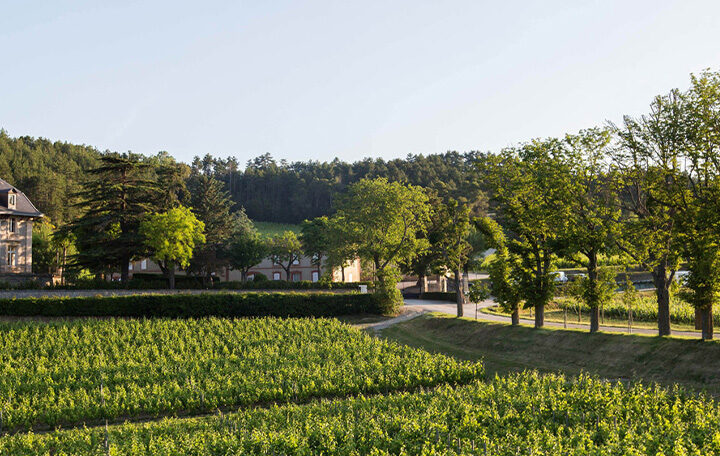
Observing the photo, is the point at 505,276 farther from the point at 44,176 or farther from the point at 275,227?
the point at 275,227

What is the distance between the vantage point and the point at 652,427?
1313 centimetres

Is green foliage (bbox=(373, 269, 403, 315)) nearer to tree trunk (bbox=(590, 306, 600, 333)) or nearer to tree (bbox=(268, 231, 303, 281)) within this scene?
tree trunk (bbox=(590, 306, 600, 333))

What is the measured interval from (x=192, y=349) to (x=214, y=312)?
1265 cm

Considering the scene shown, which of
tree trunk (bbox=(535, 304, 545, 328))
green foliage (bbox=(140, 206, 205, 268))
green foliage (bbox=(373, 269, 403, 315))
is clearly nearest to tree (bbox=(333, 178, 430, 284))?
green foliage (bbox=(373, 269, 403, 315))

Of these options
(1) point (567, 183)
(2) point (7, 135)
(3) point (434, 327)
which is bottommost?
(3) point (434, 327)

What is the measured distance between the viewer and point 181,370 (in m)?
21.8

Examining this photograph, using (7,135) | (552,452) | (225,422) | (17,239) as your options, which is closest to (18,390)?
(225,422)

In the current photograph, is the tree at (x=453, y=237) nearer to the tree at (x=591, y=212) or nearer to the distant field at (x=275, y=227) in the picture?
the tree at (x=591, y=212)

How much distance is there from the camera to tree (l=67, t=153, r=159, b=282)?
49.1 meters

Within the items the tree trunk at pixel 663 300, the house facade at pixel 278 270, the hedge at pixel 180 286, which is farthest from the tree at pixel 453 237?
the house facade at pixel 278 270

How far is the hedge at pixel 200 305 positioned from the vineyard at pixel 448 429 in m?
23.8

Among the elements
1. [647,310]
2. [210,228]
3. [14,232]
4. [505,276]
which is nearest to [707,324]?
[505,276]

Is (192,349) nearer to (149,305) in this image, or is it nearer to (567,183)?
(149,305)

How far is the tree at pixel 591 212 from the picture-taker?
2648 cm
